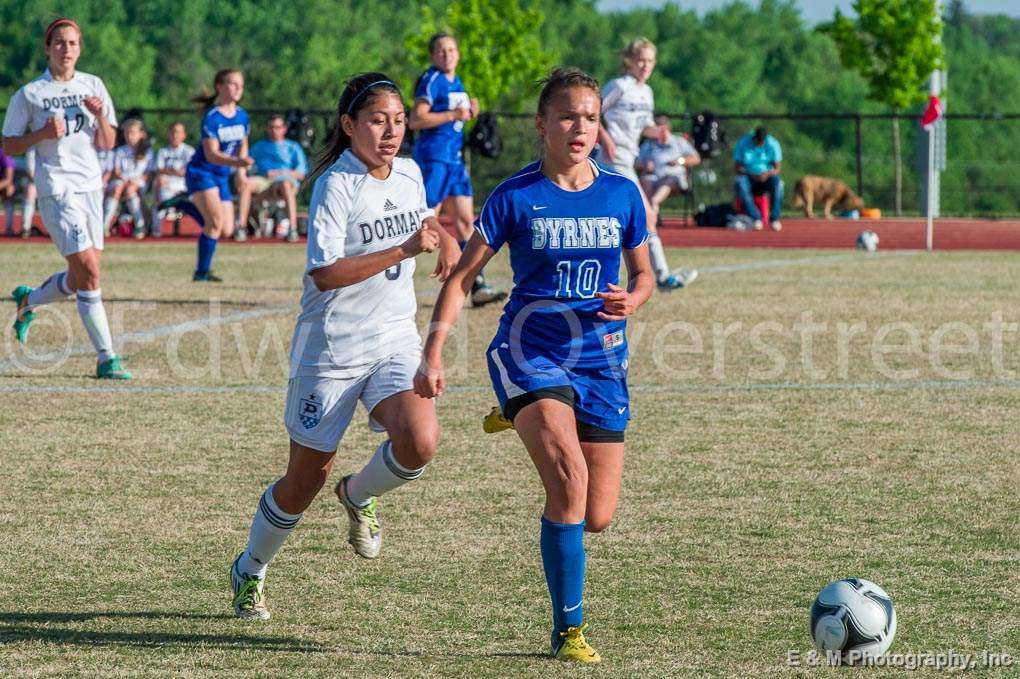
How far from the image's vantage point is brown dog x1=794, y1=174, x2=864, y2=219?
114 feet

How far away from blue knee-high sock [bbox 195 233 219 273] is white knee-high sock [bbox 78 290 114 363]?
6479mm

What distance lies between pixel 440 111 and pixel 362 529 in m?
8.48

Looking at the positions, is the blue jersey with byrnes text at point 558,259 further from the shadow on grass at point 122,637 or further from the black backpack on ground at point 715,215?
the black backpack on ground at point 715,215

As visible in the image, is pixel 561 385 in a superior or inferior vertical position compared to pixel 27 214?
superior

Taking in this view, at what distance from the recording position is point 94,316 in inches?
409

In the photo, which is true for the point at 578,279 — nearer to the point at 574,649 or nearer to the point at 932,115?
the point at 574,649

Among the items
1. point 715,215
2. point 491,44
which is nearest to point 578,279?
point 715,215

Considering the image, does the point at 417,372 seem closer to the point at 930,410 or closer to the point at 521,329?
the point at 521,329

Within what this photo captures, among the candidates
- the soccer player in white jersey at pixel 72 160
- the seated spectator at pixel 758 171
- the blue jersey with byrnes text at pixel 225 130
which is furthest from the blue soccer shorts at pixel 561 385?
the seated spectator at pixel 758 171

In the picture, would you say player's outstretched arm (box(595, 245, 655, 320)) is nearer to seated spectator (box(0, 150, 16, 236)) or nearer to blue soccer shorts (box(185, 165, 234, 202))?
blue soccer shorts (box(185, 165, 234, 202))

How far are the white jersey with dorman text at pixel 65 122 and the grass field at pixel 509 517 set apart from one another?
1358mm

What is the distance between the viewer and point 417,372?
16.3ft

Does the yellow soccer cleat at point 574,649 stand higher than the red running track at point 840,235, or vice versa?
the yellow soccer cleat at point 574,649

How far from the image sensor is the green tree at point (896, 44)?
35.7 m
